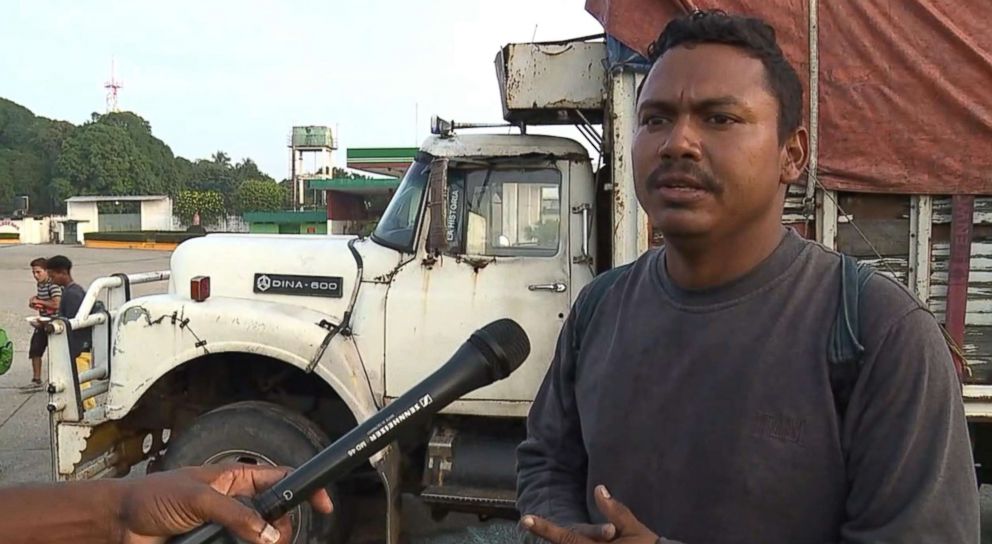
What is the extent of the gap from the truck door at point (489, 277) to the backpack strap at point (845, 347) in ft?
9.30

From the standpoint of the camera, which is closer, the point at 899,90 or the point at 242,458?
the point at 899,90

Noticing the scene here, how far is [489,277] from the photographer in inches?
165

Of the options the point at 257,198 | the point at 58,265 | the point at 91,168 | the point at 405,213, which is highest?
the point at 91,168

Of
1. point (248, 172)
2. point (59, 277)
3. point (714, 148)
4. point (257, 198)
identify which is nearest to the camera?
point (714, 148)

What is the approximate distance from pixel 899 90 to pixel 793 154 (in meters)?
2.42

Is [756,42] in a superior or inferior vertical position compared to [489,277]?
superior

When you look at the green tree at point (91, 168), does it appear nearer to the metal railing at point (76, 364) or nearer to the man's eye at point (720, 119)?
the metal railing at point (76, 364)

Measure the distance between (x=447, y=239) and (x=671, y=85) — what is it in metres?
2.84

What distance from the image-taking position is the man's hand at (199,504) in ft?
4.23

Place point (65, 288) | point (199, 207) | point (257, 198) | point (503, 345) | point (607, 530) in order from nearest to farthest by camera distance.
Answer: point (607, 530), point (503, 345), point (65, 288), point (199, 207), point (257, 198)

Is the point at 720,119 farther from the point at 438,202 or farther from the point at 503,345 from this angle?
the point at 438,202

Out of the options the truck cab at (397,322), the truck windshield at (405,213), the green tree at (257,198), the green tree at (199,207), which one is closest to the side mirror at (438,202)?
the truck cab at (397,322)

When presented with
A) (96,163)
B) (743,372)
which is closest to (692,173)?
(743,372)

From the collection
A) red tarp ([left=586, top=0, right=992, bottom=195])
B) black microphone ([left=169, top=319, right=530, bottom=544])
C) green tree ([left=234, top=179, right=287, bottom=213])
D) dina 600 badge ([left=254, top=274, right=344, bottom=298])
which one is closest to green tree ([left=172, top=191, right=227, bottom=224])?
green tree ([left=234, top=179, right=287, bottom=213])
